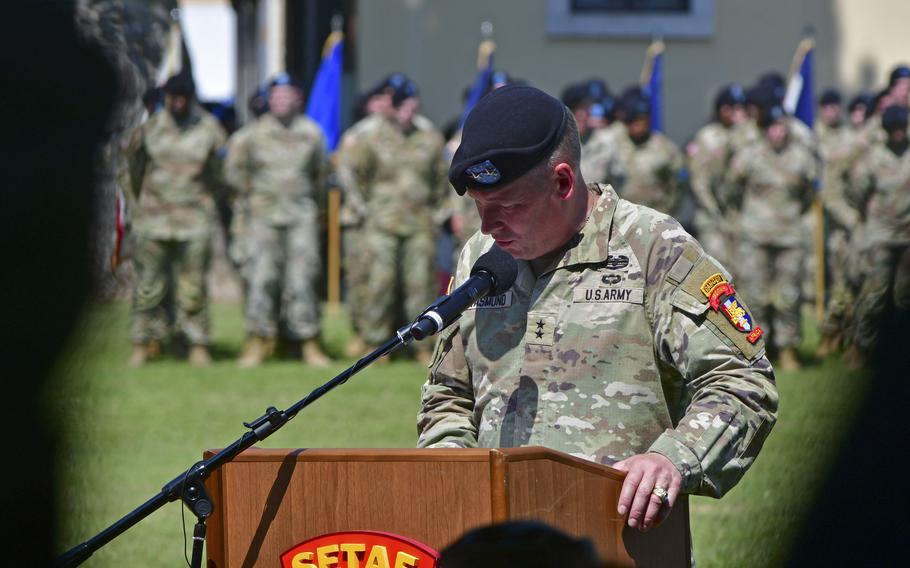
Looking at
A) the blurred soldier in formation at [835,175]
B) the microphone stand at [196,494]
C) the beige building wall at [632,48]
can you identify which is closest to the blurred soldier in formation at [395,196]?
the blurred soldier in formation at [835,175]

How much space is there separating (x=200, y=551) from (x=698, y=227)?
1359 cm

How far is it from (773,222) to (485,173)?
11.0 metres

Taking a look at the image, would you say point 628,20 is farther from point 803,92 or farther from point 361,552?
point 361,552

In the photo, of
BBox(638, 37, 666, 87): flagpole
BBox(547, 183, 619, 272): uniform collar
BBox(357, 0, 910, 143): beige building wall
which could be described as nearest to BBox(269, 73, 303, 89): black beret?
BBox(357, 0, 910, 143): beige building wall

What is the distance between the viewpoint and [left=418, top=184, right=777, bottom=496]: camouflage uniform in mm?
3500

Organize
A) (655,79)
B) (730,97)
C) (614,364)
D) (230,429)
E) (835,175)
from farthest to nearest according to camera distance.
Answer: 1. (655,79)
2. (730,97)
3. (835,175)
4. (230,429)
5. (614,364)

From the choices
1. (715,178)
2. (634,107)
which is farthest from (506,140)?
(634,107)

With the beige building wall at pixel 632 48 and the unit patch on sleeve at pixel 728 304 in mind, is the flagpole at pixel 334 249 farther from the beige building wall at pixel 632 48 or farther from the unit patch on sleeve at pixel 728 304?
the unit patch on sleeve at pixel 728 304

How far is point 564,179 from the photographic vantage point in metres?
3.72

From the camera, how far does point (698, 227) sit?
1644 cm

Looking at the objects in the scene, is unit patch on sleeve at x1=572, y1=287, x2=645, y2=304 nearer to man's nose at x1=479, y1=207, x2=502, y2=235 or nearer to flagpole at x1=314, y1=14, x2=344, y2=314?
man's nose at x1=479, y1=207, x2=502, y2=235

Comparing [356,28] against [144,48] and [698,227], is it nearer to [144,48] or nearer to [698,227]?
[698,227]

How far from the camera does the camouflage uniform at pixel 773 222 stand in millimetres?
14094

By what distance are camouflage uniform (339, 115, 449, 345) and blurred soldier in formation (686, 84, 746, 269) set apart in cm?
→ 288
